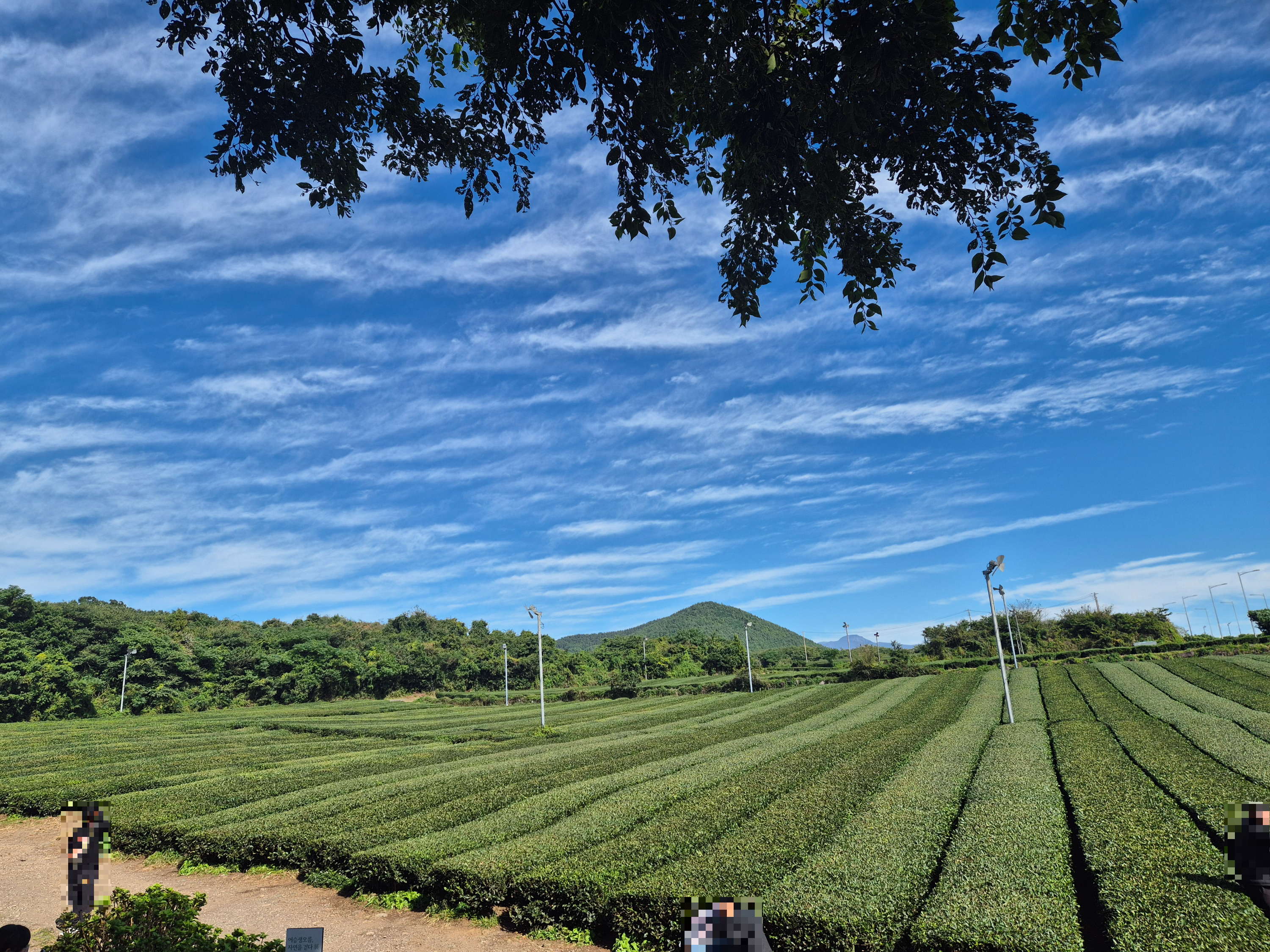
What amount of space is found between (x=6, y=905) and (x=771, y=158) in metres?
18.8

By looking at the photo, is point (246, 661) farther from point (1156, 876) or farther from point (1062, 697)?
point (1156, 876)

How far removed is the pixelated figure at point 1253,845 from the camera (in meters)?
7.98

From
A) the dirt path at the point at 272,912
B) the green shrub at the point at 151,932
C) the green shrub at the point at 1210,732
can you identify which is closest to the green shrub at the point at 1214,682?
the green shrub at the point at 1210,732

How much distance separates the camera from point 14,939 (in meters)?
5.88

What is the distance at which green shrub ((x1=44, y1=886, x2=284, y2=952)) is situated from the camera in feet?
20.9

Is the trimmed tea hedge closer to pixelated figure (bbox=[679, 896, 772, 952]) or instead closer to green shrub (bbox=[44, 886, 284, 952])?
pixelated figure (bbox=[679, 896, 772, 952])

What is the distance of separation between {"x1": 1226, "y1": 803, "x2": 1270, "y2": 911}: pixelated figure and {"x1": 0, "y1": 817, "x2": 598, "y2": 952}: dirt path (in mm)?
8655

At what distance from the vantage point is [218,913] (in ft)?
38.8

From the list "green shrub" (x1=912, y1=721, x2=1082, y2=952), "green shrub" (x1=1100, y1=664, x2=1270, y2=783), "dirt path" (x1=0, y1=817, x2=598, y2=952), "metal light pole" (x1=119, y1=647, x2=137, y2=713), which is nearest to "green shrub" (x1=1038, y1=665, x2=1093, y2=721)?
"green shrub" (x1=1100, y1=664, x2=1270, y2=783)

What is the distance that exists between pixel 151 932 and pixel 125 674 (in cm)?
7710

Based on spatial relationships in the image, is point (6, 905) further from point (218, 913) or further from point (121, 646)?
point (121, 646)

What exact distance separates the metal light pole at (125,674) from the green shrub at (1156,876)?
250 ft

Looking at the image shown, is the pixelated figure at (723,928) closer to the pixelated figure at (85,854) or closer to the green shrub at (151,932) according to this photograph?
the green shrub at (151,932)

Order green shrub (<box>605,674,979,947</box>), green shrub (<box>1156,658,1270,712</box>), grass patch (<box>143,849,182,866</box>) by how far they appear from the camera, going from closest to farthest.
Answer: green shrub (<box>605,674,979,947</box>), grass patch (<box>143,849,182,866</box>), green shrub (<box>1156,658,1270,712</box>)
